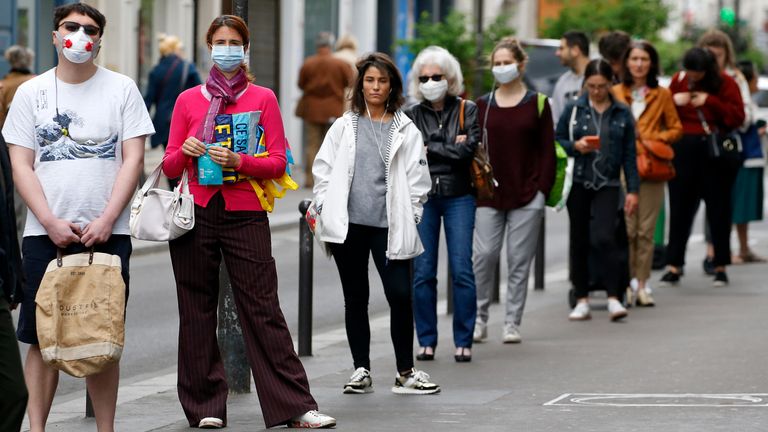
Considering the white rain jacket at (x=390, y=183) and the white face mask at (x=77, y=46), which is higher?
the white face mask at (x=77, y=46)

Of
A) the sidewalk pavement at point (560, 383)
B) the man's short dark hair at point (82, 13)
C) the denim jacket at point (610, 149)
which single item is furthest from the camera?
the denim jacket at point (610, 149)

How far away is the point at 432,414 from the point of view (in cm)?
804

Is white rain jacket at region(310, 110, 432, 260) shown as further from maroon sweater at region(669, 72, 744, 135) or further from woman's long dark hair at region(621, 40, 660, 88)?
maroon sweater at region(669, 72, 744, 135)

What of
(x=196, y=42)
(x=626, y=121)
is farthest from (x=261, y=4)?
(x=626, y=121)

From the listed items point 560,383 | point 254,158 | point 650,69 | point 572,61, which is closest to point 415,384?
point 560,383

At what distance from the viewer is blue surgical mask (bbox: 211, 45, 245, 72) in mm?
7602

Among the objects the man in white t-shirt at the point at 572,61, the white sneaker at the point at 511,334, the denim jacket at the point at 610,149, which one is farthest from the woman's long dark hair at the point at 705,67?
the white sneaker at the point at 511,334

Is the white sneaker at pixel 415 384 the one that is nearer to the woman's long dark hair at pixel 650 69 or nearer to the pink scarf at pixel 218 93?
the pink scarf at pixel 218 93

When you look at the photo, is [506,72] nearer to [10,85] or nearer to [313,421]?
[313,421]

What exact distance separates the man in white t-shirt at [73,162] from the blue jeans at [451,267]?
308 cm

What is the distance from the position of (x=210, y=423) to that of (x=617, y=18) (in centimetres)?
3164

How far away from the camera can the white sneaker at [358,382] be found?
8742 millimetres

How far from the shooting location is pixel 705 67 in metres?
14.1

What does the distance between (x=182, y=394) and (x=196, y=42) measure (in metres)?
21.1
